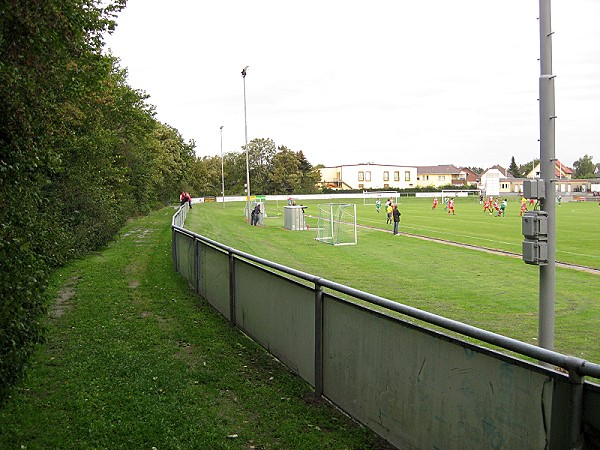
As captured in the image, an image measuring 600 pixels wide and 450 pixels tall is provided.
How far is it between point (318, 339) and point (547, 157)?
412 cm

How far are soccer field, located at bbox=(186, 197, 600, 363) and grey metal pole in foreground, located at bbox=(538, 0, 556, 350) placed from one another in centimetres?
→ 235

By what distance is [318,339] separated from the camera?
614 centimetres

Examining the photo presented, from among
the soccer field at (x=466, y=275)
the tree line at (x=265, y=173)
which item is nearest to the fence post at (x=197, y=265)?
the soccer field at (x=466, y=275)

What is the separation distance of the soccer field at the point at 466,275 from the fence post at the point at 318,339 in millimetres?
Result: 5832

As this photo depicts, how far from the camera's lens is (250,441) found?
210 inches

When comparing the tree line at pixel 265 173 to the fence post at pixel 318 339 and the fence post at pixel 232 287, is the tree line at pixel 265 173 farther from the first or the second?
the fence post at pixel 318 339

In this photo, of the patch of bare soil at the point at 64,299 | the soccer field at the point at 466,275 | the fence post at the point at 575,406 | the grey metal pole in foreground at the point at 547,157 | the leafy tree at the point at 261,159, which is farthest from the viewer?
the leafy tree at the point at 261,159

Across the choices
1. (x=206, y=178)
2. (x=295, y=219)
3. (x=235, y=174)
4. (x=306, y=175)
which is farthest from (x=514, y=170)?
(x=295, y=219)

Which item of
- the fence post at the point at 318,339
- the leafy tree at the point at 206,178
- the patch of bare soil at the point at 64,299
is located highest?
the leafy tree at the point at 206,178

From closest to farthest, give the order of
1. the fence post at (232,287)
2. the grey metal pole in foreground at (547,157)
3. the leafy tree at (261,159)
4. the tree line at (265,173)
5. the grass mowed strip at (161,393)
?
the grass mowed strip at (161,393) → the grey metal pole in foreground at (547,157) → the fence post at (232,287) → the tree line at (265,173) → the leafy tree at (261,159)

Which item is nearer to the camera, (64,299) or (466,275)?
(64,299)

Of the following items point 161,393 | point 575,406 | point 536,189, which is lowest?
point 161,393

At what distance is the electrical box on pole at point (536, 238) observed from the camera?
8.23 m

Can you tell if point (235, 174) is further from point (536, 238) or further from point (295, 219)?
point (536, 238)
